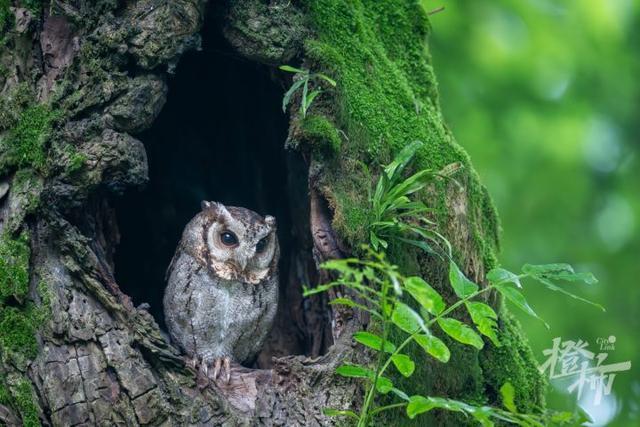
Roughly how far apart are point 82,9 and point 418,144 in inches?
59.8

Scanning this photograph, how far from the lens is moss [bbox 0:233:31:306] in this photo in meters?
3.52

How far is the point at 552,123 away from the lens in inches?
304

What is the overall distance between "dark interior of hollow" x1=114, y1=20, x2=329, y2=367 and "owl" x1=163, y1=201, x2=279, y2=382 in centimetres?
24

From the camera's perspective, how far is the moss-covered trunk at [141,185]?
3.48 metres

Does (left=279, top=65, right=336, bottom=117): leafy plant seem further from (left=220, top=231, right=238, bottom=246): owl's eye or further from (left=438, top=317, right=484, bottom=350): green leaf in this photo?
(left=438, top=317, right=484, bottom=350): green leaf

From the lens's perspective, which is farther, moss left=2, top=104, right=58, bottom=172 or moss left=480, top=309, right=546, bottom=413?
moss left=480, top=309, right=546, bottom=413

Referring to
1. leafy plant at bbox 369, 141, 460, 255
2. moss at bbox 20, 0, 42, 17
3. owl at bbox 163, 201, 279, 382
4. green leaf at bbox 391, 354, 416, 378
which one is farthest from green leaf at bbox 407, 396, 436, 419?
moss at bbox 20, 0, 42, 17

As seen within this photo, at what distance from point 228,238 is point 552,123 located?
3937mm

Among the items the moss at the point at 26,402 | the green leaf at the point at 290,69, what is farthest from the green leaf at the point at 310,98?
the moss at the point at 26,402

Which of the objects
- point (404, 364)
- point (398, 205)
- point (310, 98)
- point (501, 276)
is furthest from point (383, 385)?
point (310, 98)

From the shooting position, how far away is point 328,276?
402cm

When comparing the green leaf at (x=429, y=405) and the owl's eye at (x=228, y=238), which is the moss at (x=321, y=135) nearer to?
the owl's eye at (x=228, y=238)

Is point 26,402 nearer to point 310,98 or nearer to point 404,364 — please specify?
point 404,364

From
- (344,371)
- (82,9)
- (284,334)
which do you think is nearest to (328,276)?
(344,371)
